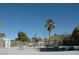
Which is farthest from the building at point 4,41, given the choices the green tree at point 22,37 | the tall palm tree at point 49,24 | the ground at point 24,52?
the tall palm tree at point 49,24

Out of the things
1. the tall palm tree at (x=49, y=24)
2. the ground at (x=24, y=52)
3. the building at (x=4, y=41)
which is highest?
the tall palm tree at (x=49, y=24)

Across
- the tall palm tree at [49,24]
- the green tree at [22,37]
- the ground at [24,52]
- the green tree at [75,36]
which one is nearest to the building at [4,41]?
the ground at [24,52]

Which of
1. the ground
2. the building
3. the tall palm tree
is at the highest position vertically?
the tall palm tree

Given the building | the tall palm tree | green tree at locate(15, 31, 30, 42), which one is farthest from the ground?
the tall palm tree

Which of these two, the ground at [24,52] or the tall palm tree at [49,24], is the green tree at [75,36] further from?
the tall palm tree at [49,24]

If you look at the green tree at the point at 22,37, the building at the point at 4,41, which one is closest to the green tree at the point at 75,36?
the green tree at the point at 22,37

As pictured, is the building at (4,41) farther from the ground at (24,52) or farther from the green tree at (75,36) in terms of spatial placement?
the green tree at (75,36)

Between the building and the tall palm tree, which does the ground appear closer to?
the building

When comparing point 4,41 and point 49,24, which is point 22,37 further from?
point 49,24

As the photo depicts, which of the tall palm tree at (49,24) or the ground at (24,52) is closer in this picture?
the ground at (24,52)

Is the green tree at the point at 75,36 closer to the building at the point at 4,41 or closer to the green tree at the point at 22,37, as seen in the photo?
the green tree at the point at 22,37

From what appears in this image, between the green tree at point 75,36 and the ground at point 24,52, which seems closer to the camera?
the ground at point 24,52

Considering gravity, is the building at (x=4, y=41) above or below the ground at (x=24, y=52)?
above
